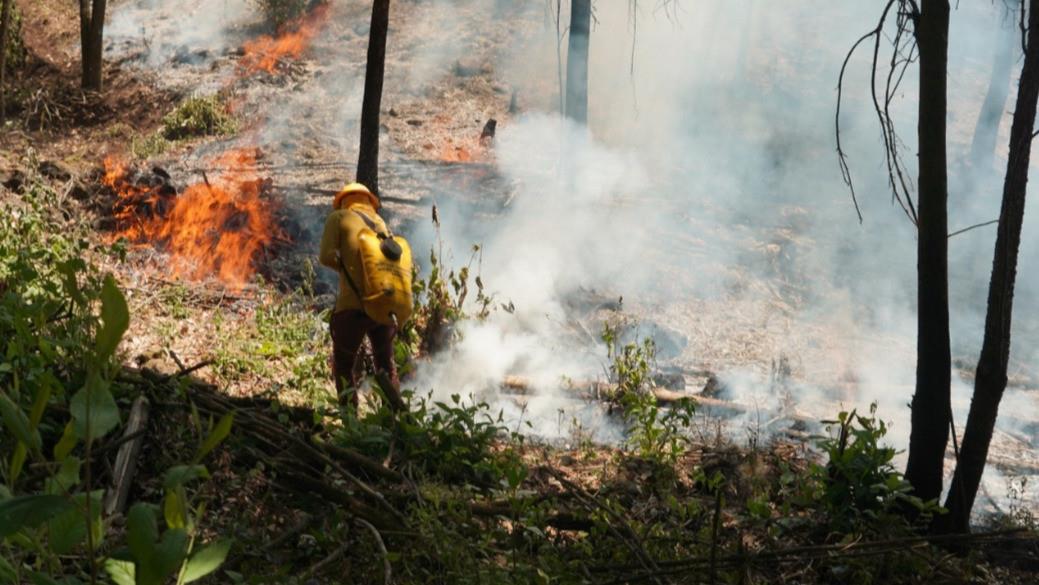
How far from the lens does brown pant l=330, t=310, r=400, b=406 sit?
22.9 feet

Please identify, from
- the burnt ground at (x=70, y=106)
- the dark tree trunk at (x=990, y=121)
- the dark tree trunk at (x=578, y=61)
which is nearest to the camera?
the burnt ground at (x=70, y=106)

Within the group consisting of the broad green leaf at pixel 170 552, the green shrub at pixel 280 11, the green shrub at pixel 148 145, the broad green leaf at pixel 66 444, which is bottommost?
the broad green leaf at pixel 170 552

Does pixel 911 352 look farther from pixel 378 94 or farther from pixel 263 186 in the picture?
pixel 263 186

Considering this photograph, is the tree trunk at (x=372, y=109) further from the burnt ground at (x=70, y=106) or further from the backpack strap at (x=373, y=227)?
the burnt ground at (x=70, y=106)

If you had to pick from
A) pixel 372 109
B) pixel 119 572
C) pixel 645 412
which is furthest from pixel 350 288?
pixel 119 572

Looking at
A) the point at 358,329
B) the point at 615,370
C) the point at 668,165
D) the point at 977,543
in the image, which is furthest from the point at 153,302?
the point at 668,165

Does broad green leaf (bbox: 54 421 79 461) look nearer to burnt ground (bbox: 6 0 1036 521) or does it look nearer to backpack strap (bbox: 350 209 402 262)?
backpack strap (bbox: 350 209 402 262)

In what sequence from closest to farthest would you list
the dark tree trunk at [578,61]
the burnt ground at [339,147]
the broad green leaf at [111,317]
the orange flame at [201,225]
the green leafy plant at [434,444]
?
the broad green leaf at [111,317] → the green leafy plant at [434,444] → the burnt ground at [339,147] → the orange flame at [201,225] → the dark tree trunk at [578,61]

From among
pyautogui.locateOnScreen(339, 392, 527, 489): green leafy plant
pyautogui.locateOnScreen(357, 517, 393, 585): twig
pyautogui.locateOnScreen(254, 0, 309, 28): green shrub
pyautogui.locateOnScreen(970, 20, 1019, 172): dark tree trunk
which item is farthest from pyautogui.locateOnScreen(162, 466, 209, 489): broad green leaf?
pyautogui.locateOnScreen(970, 20, 1019, 172): dark tree trunk

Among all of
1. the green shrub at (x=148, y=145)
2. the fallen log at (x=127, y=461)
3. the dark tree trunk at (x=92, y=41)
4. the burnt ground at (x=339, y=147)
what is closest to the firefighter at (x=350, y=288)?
the burnt ground at (x=339, y=147)

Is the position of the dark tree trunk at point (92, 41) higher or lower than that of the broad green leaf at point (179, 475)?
higher

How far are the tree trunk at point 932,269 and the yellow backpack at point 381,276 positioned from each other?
351 cm

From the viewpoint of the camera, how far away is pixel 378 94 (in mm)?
9508

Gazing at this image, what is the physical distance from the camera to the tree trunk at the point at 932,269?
5238 mm
